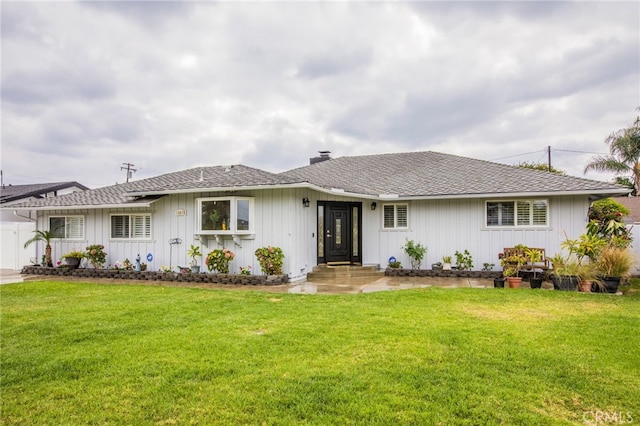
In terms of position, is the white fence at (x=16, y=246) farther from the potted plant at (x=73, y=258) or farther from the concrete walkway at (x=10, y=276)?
the potted plant at (x=73, y=258)

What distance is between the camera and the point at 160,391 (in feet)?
11.4

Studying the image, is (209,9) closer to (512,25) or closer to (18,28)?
(18,28)

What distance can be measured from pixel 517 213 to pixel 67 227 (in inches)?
604

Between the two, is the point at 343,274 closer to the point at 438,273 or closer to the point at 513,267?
the point at 438,273

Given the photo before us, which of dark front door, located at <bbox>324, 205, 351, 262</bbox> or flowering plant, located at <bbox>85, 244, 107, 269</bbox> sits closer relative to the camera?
dark front door, located at <bbox>324, 205, 351, 262</bbox>

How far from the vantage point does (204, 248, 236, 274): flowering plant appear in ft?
36.2

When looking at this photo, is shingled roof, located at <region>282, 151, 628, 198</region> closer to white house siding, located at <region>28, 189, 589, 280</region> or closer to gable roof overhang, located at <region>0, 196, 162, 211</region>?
white house siding, located at <region>28, 189, 589, 280</region>

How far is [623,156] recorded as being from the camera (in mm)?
21156

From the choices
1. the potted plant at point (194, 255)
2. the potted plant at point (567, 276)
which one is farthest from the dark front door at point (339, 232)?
the potted plant at point (567, 276)

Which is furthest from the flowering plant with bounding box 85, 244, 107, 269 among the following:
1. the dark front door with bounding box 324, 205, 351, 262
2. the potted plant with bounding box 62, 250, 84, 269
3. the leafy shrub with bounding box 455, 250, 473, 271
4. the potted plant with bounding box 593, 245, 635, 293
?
the potted plant with bounding box 593, 245, 635, 293

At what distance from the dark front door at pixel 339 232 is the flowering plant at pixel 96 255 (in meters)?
7.34

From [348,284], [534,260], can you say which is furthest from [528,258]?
[348,284]

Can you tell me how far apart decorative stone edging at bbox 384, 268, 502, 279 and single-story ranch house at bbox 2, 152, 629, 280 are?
1.60 feet

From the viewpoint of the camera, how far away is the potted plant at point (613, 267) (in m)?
8.55
